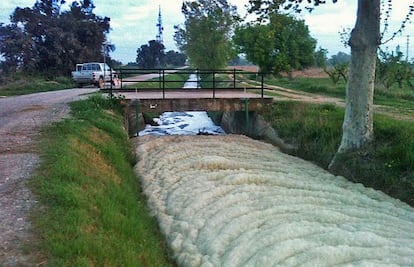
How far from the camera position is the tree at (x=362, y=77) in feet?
39.5

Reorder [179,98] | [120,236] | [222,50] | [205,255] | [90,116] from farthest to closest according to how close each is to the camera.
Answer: [222,50] → [179,98] → [90,116] → [205,255] → [120,236]

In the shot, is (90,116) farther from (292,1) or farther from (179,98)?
(292,1)

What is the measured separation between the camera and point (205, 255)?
740cm

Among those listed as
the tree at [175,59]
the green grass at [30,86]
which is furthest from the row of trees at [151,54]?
the green grass at [30,86]

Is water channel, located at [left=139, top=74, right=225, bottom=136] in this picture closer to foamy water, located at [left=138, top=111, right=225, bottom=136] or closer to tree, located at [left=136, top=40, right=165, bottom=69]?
foamy water, located at [left=138, top=111, right=225, bottom=136]

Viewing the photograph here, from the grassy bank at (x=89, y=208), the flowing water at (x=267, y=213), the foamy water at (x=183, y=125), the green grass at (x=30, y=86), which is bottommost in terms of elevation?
the foamy water at (x=183, y=125)

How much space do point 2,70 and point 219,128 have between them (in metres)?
25.1

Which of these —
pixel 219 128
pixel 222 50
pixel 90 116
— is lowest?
pixel 219 128

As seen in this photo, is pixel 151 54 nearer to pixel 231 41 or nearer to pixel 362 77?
pixel 231 41

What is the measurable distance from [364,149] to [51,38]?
126 feet

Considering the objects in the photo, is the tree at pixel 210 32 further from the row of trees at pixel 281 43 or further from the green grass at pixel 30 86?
the green grass at pixel 30 86

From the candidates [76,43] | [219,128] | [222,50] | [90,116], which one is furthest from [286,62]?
[90,116]

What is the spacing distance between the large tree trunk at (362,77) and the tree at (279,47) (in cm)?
2618

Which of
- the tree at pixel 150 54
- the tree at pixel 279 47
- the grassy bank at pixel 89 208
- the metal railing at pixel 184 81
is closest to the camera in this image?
the grassy bank at pixel 89 208
